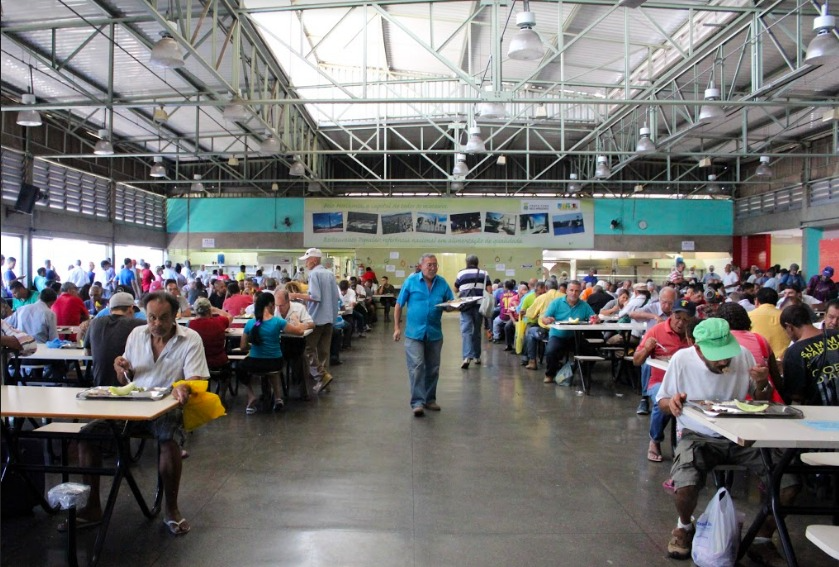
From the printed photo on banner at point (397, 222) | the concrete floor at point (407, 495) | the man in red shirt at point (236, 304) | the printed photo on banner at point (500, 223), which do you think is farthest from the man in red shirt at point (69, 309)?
the printed photo on banner at point (500, 223)

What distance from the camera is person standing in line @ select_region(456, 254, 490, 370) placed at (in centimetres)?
973

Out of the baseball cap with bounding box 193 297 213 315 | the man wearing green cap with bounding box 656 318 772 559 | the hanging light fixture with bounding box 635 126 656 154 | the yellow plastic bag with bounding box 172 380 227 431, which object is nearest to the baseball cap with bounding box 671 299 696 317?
the man wearing green cap with bounding box 656 318 772 559

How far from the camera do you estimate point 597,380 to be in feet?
28.8

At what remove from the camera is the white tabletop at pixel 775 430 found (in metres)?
2.80

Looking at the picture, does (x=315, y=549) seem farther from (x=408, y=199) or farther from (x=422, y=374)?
(x=408, y=199)

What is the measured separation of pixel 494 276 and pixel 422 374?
1613 centimetres

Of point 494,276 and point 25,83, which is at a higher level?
point 25,83

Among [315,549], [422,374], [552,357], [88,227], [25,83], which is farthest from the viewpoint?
[88,227]

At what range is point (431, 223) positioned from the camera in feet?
73.9

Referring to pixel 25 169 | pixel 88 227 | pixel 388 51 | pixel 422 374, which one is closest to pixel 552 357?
pixel 422 374

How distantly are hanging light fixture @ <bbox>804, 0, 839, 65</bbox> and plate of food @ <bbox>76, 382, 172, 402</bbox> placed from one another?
7.36 meters

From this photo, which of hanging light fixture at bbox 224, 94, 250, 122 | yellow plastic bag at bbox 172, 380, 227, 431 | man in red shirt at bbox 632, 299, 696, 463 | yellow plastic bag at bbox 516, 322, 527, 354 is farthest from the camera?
yellow plastic bag at bbox 516, 322, 527, 354

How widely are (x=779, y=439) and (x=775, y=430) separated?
0.19m

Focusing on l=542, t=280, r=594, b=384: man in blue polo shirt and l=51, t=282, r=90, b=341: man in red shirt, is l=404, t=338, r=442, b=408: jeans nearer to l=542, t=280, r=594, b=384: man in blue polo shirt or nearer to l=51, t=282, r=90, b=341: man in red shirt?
l=542, t=280, r=594, b=384: man in blue polo shirt
